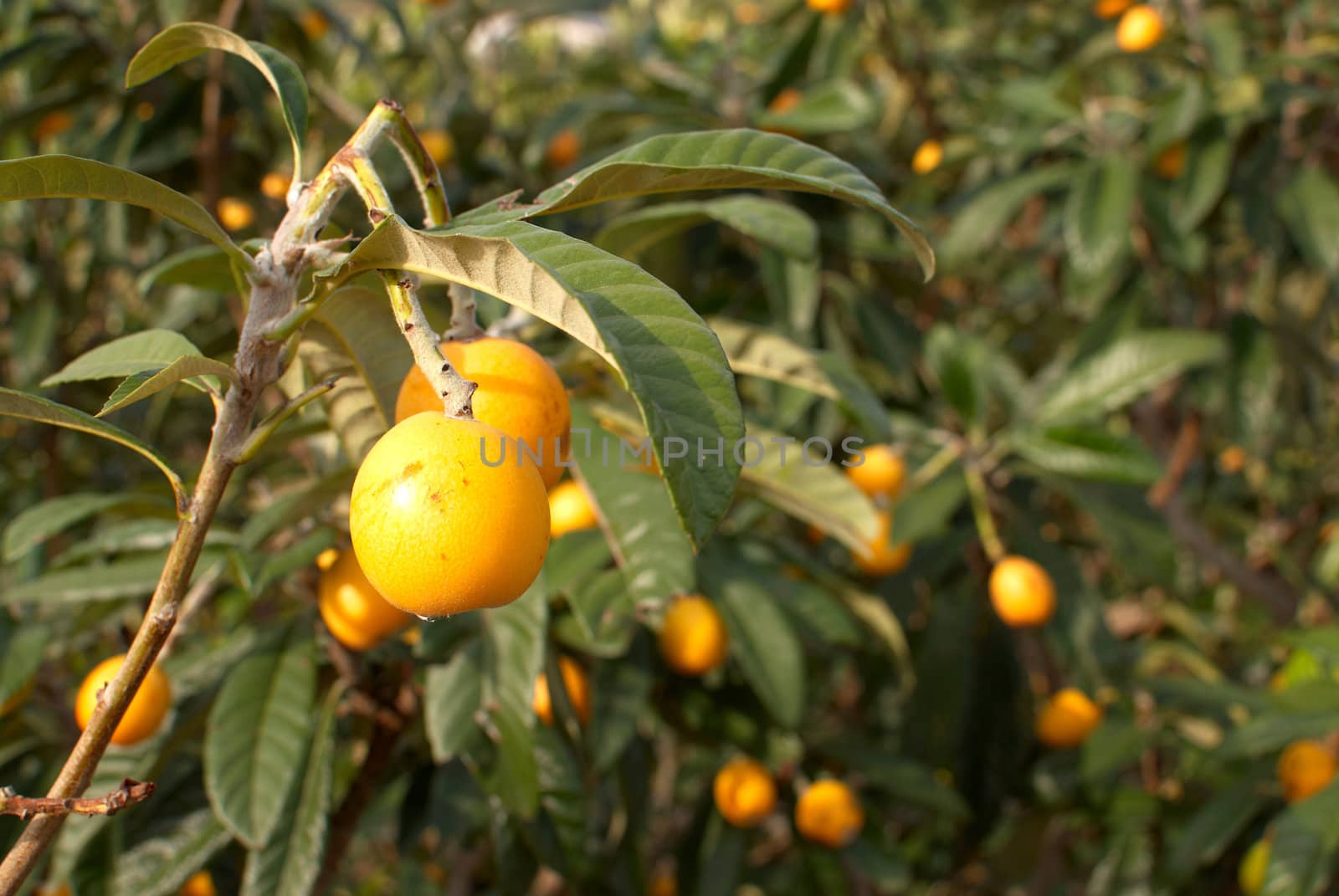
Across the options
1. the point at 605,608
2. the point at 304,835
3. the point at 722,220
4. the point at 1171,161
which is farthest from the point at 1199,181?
the point at 304,835

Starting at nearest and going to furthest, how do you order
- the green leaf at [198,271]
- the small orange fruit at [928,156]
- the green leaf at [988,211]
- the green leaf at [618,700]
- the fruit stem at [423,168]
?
the fruit stem at [423,168], the green leaf at [198,271], the green leaf at [618,700], the green leaf at [988,211], the small orange fruit at [928,156]

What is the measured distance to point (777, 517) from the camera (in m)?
1.82

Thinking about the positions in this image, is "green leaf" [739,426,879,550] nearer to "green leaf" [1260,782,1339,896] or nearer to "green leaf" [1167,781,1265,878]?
"green leaf" [1260,782,1339,896]

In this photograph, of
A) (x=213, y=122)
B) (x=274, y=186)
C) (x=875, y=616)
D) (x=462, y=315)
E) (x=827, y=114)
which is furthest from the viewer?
(x=274, y=186)

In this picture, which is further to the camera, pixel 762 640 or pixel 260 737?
pixel 762 640

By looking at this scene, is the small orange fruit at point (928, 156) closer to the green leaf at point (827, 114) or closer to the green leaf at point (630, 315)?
the green leaf at point (827, 114)

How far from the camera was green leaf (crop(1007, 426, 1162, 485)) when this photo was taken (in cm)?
135

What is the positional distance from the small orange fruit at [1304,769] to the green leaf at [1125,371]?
1.82ft

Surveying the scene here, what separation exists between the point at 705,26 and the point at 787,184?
11.5ft

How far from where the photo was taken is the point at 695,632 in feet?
3.93

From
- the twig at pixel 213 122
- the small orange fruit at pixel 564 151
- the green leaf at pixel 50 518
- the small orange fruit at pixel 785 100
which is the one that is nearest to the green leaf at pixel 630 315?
the green leaf at pixel 50 518

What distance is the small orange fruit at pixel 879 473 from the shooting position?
1507 millimetres

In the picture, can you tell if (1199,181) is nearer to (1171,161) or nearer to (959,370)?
(1171,161)

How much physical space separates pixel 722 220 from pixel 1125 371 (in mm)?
826
